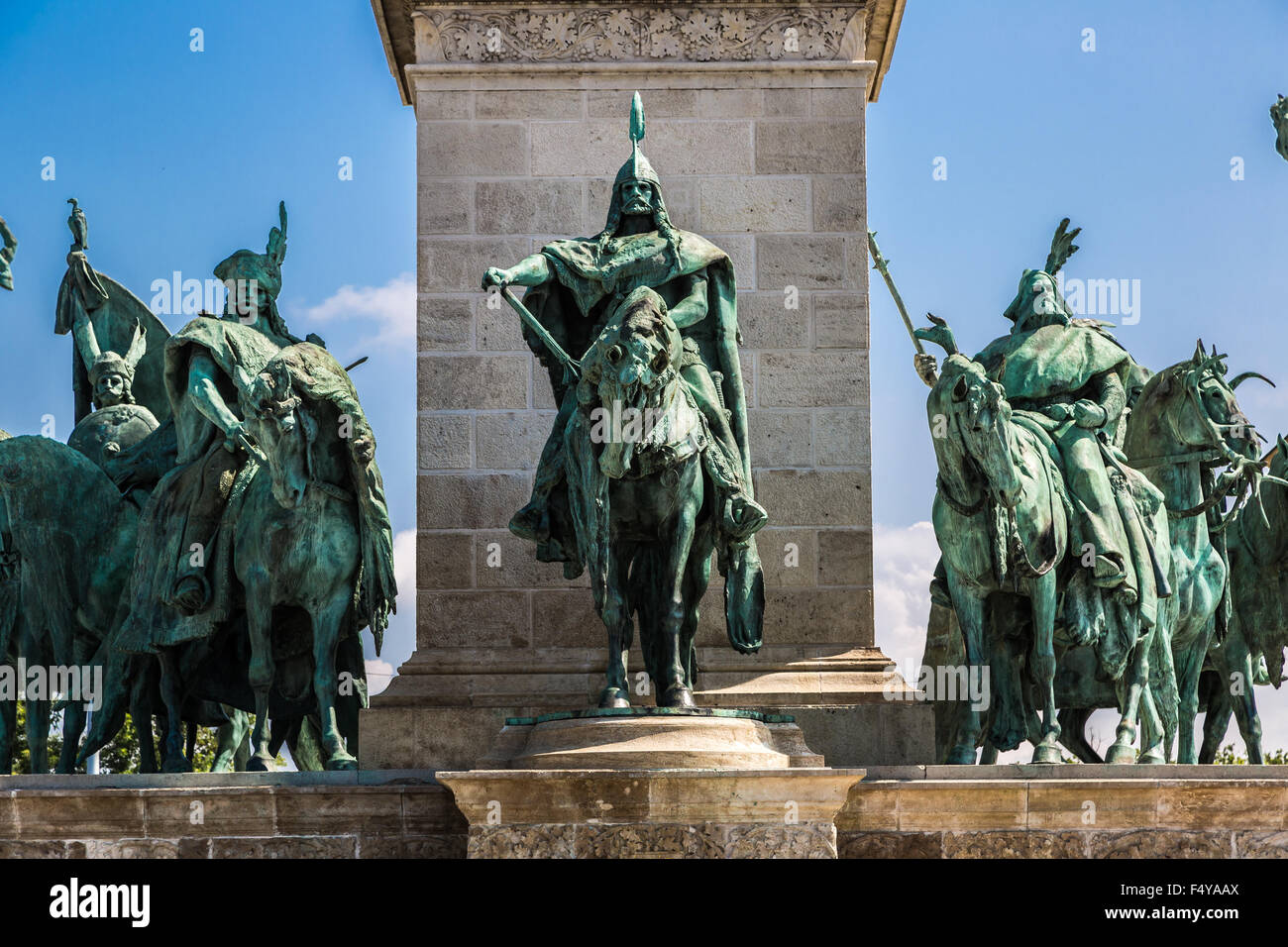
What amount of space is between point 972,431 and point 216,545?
5.46m

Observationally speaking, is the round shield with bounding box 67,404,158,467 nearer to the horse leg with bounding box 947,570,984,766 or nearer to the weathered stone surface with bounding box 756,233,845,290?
the weathered stone surface with bounding box 756,233,845,290

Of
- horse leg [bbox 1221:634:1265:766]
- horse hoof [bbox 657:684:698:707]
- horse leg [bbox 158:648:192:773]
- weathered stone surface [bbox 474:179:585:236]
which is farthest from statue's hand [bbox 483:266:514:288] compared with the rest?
horse leg [bbox 1221:634:1265:766]

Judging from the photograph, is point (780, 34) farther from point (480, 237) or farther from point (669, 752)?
point (669, 752)

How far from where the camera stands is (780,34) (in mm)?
18219

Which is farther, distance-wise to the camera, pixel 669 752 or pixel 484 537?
pixel 484 537

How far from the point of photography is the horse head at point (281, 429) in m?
15.1

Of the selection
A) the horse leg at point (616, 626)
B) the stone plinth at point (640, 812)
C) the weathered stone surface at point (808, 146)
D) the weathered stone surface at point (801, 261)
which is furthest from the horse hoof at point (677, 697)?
the weathered stone surface at point (808, 146)

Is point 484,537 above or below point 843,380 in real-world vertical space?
below

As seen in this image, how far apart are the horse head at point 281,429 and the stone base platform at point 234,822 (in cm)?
214

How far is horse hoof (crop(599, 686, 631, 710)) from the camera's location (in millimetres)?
13688
